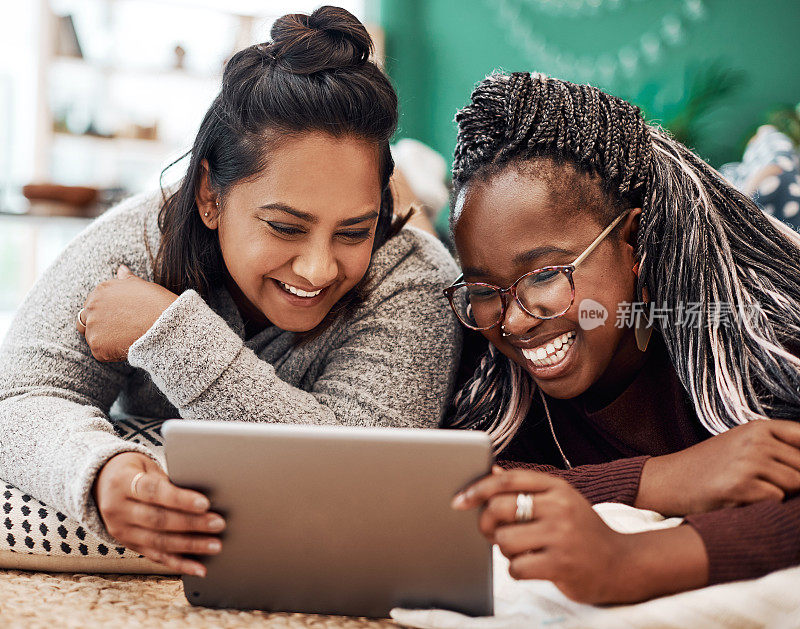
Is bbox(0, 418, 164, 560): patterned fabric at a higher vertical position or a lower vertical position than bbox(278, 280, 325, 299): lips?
lower

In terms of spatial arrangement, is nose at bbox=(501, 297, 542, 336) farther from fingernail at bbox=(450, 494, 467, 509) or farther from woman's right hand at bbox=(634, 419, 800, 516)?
fingernail at bbox=(450, 494, 467, 509)

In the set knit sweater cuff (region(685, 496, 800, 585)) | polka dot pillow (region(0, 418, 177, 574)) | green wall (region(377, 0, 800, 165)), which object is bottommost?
polka dot pillow (region(0, 418, 177, 574))

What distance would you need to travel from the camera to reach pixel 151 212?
1.41m

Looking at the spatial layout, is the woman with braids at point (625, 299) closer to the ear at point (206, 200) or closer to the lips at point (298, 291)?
the lips at point (298, 291)

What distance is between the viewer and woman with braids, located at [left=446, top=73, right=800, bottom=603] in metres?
1.03

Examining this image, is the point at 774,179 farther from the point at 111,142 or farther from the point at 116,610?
the point at 111,142

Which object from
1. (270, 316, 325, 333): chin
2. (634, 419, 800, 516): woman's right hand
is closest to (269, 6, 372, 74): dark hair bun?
(270, 316, 325, 333): chin

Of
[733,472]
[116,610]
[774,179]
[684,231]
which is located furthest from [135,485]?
[774,179]

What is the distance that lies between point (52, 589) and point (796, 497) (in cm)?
89

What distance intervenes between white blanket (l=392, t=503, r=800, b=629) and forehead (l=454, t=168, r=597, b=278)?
467 millimetres

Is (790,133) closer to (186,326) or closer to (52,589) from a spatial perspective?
(186,326)

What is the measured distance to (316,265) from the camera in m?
1.16

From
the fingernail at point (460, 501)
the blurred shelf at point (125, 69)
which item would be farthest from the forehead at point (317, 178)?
the blurred shelf at point (125, 69)

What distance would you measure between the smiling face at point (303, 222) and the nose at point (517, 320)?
245mm
